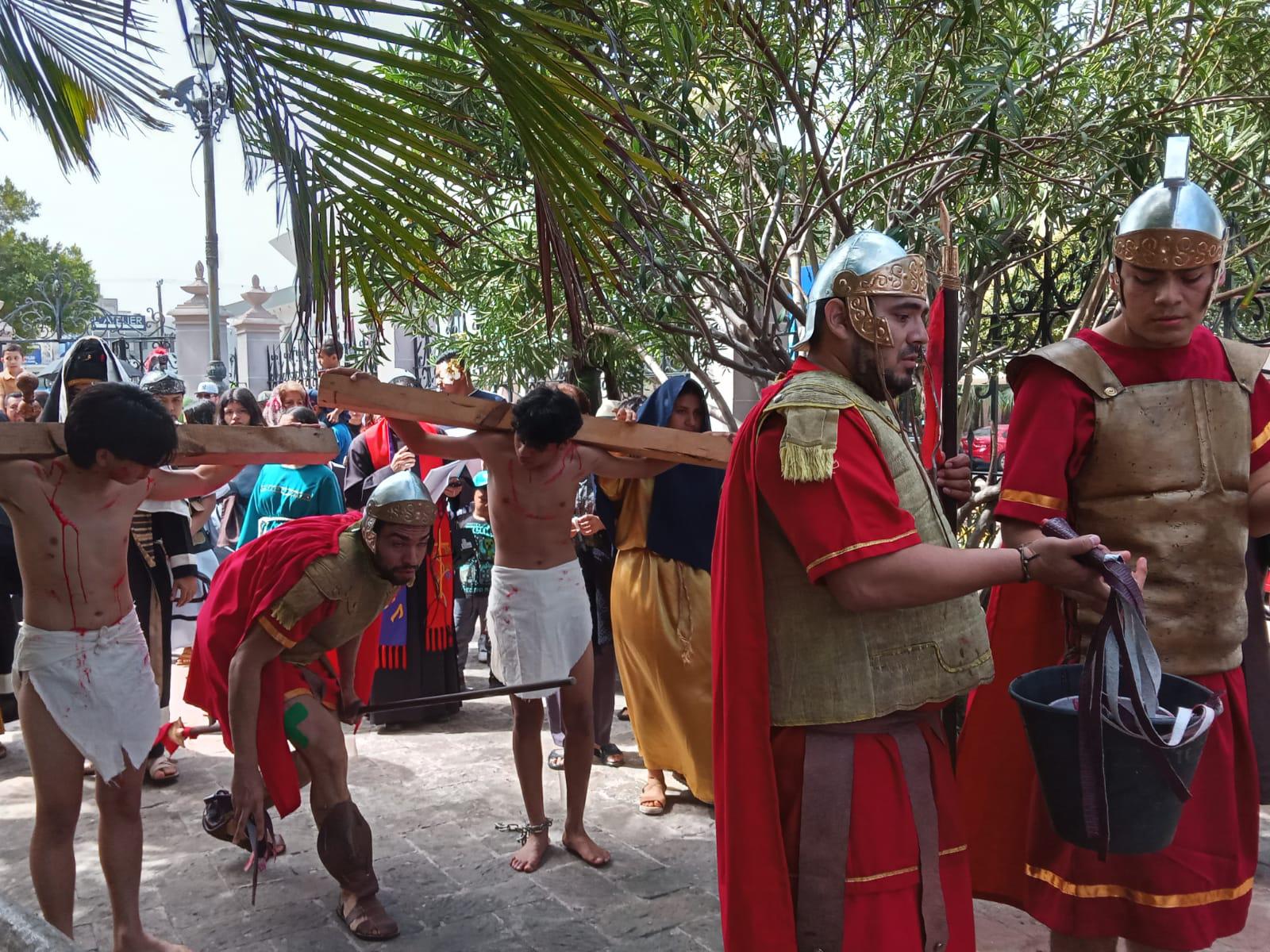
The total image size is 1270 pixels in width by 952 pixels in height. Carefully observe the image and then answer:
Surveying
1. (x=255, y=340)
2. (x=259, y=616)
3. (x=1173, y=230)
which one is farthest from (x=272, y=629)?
(x=255, y=340)

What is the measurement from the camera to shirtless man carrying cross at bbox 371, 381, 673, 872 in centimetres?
421

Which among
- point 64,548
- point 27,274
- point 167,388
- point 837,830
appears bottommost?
point 837,830

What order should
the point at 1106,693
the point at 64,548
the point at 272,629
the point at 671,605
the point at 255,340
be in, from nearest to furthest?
the point at 1106,693
the point at 64,548
the point at 272,629
the point at 671,605
the point at 255,340

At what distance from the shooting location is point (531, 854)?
163 inches

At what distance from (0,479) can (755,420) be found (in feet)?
7.43

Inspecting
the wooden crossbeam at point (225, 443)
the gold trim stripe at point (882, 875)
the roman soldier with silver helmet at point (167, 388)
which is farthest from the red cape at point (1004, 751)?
the roman soldier with silver helmet at point (167, 388)

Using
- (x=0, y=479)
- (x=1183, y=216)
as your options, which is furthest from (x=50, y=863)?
(x=1183, y=216)

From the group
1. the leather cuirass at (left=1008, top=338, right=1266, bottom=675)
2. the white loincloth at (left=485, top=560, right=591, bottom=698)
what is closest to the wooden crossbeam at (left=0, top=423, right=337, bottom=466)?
the white loincloth at (left=485, top=560, right=591, bottom=698)

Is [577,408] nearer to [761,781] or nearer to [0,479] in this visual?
[0,479]

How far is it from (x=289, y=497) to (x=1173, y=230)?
476cm

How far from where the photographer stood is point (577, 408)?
4.23 meters

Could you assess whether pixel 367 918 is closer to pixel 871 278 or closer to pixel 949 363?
pixel 949 363

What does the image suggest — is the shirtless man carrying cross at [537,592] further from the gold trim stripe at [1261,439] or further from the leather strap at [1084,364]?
the gold trim stripe at [1261,439]

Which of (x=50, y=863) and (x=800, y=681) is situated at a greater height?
(x=800, y=681)
